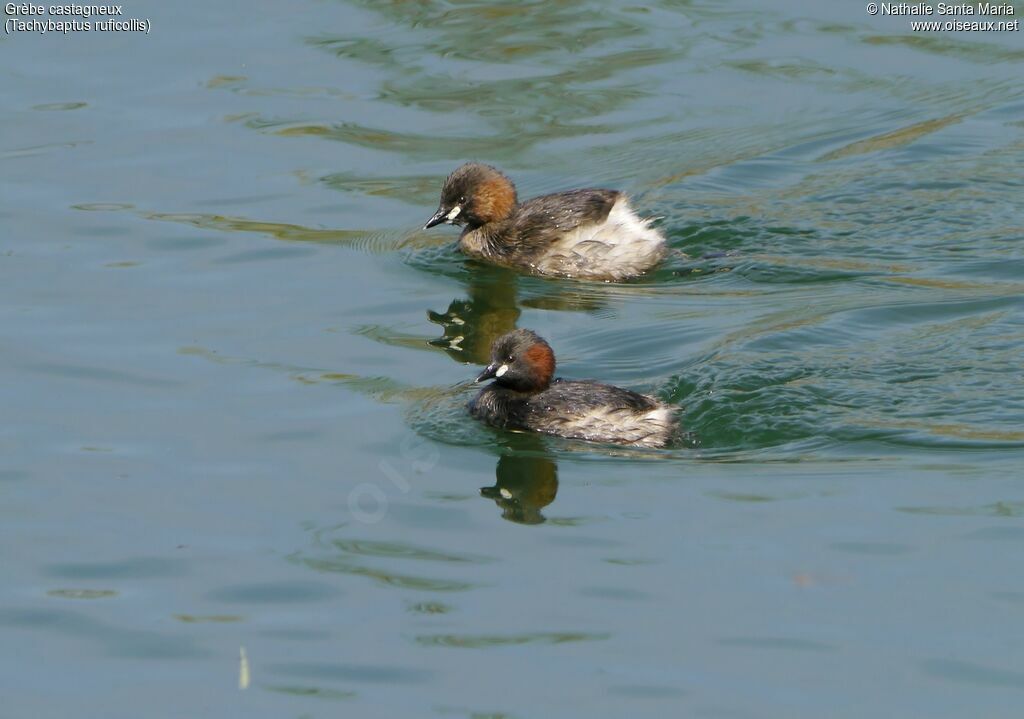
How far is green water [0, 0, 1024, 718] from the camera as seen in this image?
681 cm

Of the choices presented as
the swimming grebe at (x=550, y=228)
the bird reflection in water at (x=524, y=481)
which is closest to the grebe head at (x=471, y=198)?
the swimming grebe at (x=550, y=228)

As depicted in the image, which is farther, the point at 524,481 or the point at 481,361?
the point at 481,361

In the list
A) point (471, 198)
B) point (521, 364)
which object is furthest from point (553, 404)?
point (471, 198)

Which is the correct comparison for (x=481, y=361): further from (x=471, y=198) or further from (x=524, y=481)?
(x=471, y=198)

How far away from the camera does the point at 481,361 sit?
10.5m

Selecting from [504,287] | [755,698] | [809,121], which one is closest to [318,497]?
[755,698]

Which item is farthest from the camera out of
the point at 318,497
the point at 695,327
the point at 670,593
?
the point at 695,327

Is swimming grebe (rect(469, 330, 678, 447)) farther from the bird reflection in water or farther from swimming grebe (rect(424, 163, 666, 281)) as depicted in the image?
swimming grebe (rect(424, 163, 666, 281))

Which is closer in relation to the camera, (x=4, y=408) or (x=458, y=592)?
(x=458, y=592)

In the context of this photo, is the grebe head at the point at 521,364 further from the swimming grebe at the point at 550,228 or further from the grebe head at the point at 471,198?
the grebe head at the point at 471,198

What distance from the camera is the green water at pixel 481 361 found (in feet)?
22.4

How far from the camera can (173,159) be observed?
1367cm

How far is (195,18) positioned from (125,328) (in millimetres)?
6968

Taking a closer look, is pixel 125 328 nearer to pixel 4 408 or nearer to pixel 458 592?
pixel 4 408
